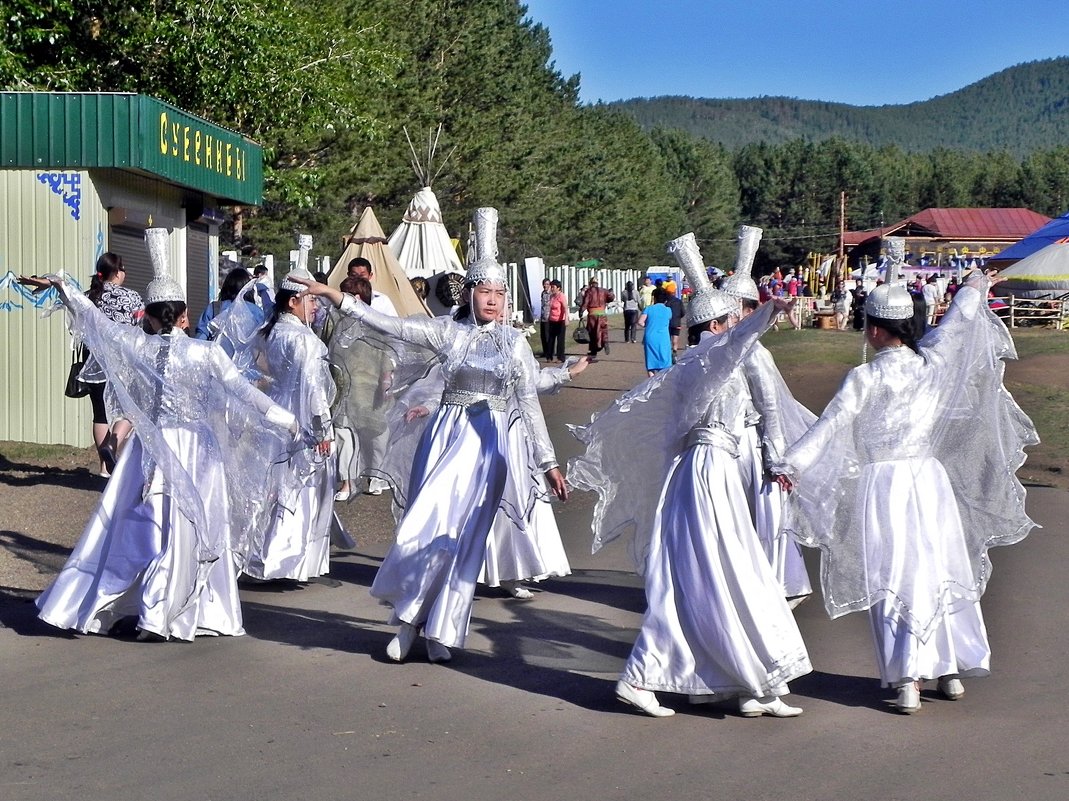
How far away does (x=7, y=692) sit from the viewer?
6203 millimetres

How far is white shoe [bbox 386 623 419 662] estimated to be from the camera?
22.1ft

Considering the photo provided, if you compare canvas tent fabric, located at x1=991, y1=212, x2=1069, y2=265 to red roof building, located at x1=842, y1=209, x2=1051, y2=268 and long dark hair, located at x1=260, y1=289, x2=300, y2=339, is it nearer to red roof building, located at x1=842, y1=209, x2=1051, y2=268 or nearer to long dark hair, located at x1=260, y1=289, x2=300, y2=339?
long dark hair, located at x1=260, y1=289, x2=300, y2=339

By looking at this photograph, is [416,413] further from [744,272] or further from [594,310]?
[594,310]

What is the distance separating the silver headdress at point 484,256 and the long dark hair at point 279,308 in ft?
5.97

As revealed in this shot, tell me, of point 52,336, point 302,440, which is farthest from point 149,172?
point 302,440

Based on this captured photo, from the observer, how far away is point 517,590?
27.8 feet

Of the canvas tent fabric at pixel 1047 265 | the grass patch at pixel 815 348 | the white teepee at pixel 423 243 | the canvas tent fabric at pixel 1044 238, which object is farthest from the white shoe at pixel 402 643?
the canvas tent fabric at pixel 1044 238

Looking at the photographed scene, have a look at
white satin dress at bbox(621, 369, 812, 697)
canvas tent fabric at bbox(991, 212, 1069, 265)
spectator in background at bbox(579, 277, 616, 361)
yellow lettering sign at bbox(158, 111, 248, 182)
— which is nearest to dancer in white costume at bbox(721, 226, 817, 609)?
white satin dress at bbox(621, 369, 812, 697)

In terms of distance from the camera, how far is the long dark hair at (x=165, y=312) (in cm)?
738

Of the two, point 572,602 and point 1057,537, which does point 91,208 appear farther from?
point 1057,537

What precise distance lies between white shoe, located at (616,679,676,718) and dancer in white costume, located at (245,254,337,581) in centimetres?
312

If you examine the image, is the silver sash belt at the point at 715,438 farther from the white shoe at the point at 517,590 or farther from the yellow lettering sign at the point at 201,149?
the yellow lettering sign at the point at 201,149

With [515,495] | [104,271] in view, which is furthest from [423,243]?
[515,495]

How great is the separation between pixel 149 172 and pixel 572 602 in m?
8.62
